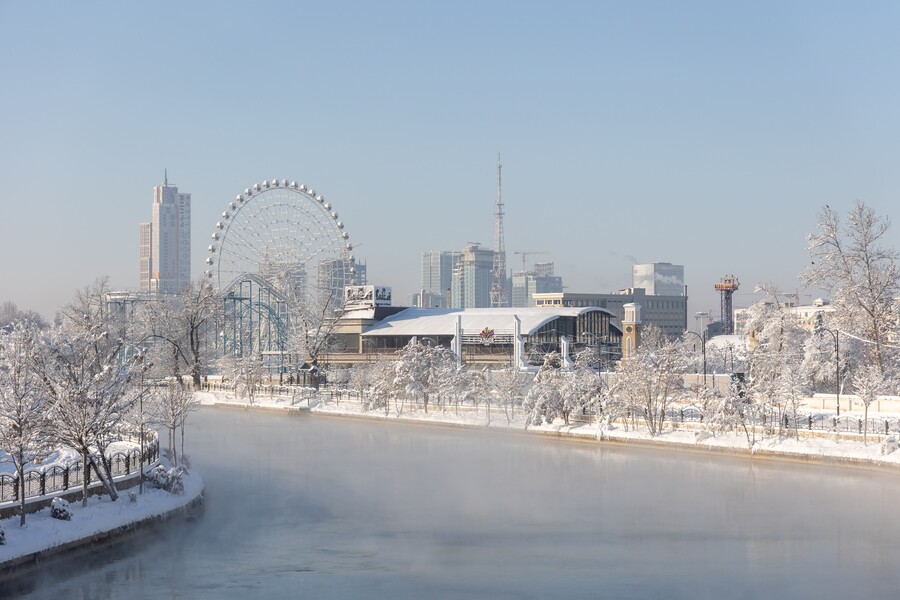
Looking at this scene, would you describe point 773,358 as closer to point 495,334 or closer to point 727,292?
point 495,334

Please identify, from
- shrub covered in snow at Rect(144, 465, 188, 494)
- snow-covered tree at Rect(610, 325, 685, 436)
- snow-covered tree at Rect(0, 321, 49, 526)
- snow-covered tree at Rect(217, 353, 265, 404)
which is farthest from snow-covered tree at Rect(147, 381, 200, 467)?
snow-covered tree at Rect(217, 353, 265, 404)

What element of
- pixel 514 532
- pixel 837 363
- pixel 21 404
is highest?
pixel 837 363

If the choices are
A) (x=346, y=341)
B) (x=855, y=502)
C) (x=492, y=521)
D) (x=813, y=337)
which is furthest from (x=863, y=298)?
(x=346, y=341)

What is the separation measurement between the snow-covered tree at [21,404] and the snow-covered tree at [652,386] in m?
32.0

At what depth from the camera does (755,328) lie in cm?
7031

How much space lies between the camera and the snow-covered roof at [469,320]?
97500mm

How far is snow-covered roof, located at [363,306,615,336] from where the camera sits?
97.5 meters

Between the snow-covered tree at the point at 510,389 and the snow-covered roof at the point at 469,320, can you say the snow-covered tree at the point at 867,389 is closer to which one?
the snow-covered tree at the point at 510,389

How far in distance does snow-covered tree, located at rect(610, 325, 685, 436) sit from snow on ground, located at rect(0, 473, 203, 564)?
2665 centimetres

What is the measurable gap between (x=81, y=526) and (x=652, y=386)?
33.1 metres

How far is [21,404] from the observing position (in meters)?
27.0

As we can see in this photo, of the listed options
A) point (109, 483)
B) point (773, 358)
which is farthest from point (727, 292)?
point (109, 483)

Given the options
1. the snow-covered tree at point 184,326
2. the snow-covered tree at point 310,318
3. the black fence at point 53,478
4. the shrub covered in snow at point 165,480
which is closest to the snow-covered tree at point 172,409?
the black fence at point 53,478

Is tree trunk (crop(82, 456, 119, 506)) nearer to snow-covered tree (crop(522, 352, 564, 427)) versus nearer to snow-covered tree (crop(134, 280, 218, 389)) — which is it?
snow-covered tree (crop(522, 352, 564, 427))
